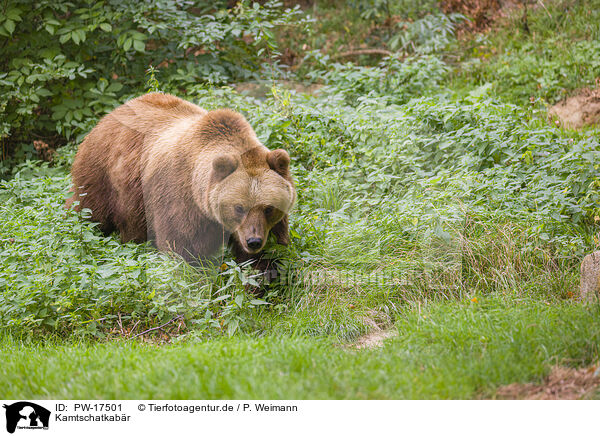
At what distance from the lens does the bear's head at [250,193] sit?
4.80m

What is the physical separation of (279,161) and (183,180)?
96 centimetres

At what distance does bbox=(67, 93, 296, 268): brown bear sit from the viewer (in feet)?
16.0

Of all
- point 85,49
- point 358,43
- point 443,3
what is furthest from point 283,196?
point 443,3

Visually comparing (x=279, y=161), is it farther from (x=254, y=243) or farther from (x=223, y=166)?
(x=254, y=243)

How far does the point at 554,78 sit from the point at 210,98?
5192mm

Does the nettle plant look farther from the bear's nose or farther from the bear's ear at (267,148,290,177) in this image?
the bear's nose

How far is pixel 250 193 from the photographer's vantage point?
15.9 feet

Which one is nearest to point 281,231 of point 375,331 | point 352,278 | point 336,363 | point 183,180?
point 352,278

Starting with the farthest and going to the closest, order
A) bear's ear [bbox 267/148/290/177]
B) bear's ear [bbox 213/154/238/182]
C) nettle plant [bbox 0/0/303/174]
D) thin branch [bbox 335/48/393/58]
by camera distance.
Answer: thin branch [bbox 335/48/393/58], nettle plant [bbox 0/0/303/174], bear's ear [bbox 267/148/290/177], bear's ear [bbox 213/154/238/182]

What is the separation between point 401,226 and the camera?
536 centimetres

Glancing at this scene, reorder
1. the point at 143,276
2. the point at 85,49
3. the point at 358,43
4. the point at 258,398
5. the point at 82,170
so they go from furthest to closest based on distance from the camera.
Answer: the point at 358,43, the point at 85,49, the point at 82,170, the point at 143,276, the point at 258,398

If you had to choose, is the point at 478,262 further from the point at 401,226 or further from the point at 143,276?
the point at 143,276

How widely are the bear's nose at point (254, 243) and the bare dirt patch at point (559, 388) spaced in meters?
2.23
